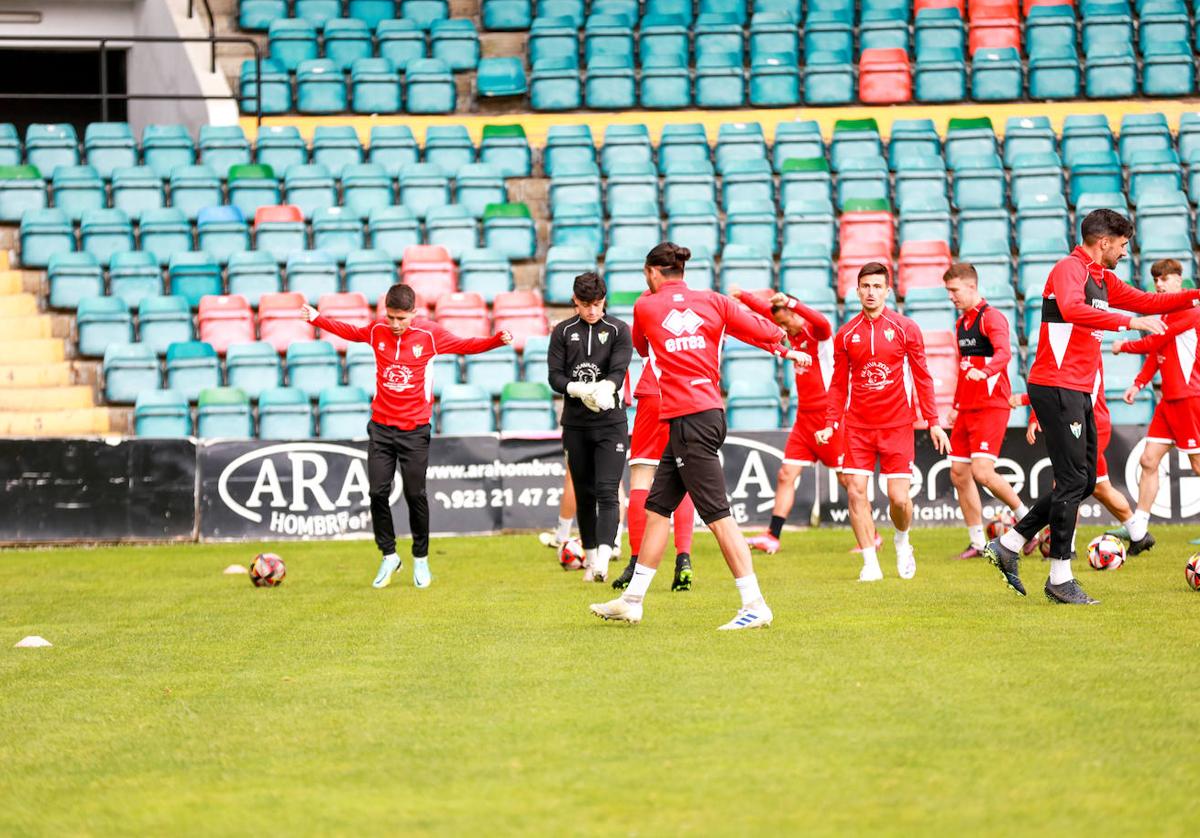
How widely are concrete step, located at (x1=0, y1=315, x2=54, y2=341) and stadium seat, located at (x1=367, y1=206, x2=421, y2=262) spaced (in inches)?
174

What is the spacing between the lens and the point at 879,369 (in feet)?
37.9

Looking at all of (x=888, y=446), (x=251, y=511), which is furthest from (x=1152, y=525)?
(x=251, y=511)

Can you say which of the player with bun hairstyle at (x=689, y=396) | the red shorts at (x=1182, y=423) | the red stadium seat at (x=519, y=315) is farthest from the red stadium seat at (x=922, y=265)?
the player with bun hairstyle at (x=689, y=396)

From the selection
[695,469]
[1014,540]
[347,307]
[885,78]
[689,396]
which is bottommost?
[1014,540]

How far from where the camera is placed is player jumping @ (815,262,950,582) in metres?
11.6

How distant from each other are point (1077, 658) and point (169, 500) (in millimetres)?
11856

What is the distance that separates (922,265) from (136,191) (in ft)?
36.1

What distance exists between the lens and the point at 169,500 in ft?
55.4

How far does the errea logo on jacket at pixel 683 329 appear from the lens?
8711 millimetres

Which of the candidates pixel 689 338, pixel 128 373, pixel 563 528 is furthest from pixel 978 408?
pixel 128 373

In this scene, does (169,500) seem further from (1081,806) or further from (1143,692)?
(1081,806)

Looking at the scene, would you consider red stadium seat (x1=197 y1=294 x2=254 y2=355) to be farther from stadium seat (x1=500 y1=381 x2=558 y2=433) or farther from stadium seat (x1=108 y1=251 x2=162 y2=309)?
stadium seat (x1=500 y1=381 x2=558 y2=433)

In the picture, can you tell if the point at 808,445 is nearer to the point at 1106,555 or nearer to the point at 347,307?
the point at 1106,555

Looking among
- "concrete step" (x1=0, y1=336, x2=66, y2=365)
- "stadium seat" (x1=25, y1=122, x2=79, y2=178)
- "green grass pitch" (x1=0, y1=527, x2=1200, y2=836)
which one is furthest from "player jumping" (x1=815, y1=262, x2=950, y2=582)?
"stadium seat" (x1=25, y1=122, x2=79, y2=178)
